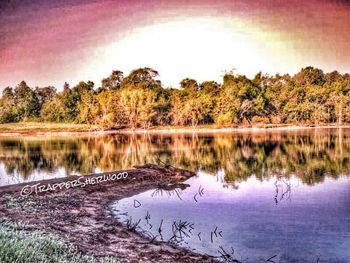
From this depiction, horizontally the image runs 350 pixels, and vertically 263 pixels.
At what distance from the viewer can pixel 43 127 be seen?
64.7 m

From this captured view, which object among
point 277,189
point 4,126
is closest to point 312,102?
point 4,126

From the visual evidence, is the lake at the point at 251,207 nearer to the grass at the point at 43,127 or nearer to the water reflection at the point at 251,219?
the water reflection at the point at 251,219

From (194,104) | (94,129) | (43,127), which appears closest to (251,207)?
(194,104)

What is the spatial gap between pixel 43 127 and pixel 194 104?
23.6 m

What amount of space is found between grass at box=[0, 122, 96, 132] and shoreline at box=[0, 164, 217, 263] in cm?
5132

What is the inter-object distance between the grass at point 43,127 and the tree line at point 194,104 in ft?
5.93

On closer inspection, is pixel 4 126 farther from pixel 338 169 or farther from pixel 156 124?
pixel 338 169

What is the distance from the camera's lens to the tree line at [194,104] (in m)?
60.4

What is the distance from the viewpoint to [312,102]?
206ft

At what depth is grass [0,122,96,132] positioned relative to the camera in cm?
6312

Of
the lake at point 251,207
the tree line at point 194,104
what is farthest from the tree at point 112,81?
the lake at point 251,207
